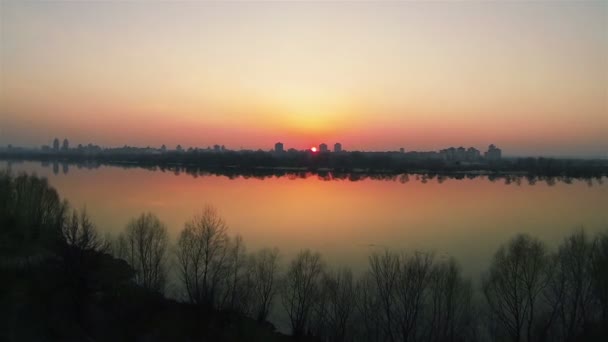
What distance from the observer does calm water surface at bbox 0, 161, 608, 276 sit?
9.77 metres

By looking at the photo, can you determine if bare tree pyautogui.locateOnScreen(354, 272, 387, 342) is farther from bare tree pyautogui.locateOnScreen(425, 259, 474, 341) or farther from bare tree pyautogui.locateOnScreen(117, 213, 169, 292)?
bare tree pyautogui.locateOnScreen(117, 213, 169, 292)

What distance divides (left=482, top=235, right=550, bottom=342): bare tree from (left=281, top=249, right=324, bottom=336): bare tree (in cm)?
212

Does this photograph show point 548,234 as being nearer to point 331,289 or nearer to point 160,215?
point 331,289

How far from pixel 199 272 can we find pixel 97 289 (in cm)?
143

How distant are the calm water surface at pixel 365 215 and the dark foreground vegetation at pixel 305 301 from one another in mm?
1616

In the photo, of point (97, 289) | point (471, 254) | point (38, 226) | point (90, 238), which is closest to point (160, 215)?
point (38, 226)

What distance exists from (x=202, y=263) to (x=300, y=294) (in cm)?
189

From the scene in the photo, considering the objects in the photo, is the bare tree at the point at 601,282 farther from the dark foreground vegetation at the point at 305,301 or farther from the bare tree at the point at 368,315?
the bare tree at the point at 368,315

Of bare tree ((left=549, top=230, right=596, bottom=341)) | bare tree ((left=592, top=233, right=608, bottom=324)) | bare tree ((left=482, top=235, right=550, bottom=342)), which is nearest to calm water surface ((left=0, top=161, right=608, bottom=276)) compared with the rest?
bare tree ((left=482, top=235, right=550, bottom=342))

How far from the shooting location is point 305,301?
6.01m

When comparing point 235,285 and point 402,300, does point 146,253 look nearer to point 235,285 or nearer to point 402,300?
point 235,285

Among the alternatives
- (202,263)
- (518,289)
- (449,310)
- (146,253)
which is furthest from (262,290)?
(518,289)

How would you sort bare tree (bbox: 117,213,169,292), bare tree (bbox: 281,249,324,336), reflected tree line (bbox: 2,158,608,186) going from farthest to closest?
1. reflected tree line (bbox: 2,158,608,186)
2. bare tree (bbox: 117,213,169,292)
3. bare tree (bbox: 281,249,324,336)

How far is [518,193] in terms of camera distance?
20469 millimetres
